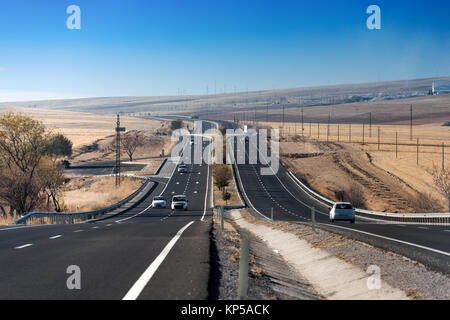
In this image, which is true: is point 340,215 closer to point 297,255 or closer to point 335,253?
point 297,255

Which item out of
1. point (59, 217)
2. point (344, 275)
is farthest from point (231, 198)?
point (344, 275)

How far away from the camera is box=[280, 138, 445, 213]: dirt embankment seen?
215 ft

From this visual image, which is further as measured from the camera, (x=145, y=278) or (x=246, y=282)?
(x=145, y=278)

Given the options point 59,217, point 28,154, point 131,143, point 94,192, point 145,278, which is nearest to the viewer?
point 145,278

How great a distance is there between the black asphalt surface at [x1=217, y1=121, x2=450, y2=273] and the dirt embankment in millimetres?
4863

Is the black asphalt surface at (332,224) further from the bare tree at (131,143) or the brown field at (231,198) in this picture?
the bare tree at (131,143)

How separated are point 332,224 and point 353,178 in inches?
2137

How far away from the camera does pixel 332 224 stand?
31.9 meters

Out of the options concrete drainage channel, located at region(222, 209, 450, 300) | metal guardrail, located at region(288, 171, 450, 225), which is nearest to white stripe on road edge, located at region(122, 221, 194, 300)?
concrete drainage channel, located at region(222, 209, 450, 300)

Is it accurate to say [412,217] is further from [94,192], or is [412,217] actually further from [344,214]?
[94,192]

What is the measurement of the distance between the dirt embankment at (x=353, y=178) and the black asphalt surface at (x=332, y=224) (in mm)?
4863

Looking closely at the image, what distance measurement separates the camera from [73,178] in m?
92.9

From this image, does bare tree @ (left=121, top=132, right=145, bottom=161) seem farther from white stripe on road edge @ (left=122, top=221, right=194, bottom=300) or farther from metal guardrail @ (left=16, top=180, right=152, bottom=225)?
white stripe on road edge @ (left=122, top=221, right=194, bottom=300)
